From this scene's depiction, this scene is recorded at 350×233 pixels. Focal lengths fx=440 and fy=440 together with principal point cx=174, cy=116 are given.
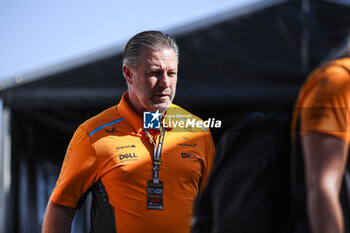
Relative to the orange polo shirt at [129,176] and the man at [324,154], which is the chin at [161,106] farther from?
the man at [324,154]

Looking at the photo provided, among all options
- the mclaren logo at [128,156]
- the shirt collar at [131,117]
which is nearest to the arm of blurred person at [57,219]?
the mclaren logo at [128,156]

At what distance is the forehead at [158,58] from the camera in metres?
1.92

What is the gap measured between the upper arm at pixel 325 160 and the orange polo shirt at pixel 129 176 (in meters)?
0.76

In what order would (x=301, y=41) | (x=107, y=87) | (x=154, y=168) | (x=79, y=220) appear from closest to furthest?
(x=154, y=168)
(x=301, y=41)
(x=107, y=87)
(x=79, y=220)

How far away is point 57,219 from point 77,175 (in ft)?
0.69

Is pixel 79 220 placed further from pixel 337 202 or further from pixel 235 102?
pixel 337 202

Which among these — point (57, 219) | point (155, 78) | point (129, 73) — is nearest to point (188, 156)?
point (155, 78)

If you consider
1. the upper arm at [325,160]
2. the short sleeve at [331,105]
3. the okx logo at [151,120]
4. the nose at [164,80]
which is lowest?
the upper arm at [325,160]

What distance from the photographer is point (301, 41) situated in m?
2.04

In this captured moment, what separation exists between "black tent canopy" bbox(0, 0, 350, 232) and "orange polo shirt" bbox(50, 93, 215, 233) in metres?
0.24

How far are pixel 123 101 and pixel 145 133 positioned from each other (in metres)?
0.22

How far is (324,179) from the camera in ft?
3.90

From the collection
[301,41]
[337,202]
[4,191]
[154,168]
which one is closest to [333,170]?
[337,202]

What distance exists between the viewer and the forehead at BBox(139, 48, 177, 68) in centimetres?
192
